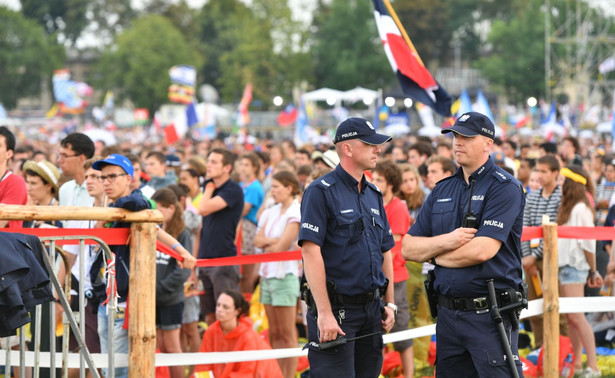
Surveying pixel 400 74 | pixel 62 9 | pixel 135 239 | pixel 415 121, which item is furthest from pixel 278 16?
pixel 135 239

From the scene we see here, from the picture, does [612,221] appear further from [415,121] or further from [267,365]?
[415,121]

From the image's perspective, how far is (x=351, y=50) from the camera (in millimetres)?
81188

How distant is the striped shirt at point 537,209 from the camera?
8398mm

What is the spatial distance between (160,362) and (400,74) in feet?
14.6

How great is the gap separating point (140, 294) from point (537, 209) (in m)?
5.07

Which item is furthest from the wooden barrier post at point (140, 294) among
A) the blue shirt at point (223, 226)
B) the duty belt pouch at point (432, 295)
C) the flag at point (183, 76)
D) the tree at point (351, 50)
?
the tree at point (351, 50)

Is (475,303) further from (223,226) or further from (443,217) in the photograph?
(223,226)

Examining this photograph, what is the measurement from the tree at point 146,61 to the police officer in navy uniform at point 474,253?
78137mm

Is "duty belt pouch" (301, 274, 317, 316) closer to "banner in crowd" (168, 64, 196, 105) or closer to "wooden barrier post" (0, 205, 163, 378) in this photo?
"wooden barrier post" (0, 205, 163, 378)

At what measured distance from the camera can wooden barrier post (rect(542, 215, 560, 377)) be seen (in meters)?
6.87

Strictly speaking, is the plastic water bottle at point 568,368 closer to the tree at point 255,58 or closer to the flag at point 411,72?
the flag at point 411,72

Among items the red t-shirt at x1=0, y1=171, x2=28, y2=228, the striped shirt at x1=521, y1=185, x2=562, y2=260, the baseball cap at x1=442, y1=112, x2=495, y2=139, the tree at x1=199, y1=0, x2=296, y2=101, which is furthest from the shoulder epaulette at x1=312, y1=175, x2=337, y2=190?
the tree at x1=199, y1=0, x2=296, y2=101

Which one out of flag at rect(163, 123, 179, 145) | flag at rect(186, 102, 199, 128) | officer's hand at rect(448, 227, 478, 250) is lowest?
officer's hand at rect(448, 227, 478, 250)

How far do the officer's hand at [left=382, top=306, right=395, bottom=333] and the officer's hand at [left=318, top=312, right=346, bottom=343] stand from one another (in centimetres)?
44
